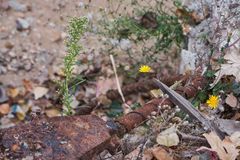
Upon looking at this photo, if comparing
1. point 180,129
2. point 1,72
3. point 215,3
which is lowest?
point 1,72

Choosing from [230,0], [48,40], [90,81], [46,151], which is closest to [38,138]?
[46,151]

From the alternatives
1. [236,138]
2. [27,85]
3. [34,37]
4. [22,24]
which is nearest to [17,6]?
[22,24]

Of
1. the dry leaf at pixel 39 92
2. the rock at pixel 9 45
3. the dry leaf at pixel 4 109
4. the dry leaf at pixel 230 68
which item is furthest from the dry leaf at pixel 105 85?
the dry leaf at pixel 230 68

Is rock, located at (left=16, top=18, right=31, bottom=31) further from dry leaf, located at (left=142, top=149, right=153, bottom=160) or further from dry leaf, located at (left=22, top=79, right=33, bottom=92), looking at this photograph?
dry leaf, located at (left=142, top=149, right=153, bottom=160)

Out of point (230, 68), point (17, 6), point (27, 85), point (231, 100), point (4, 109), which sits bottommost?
point (4, 109)

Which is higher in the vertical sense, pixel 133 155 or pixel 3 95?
pixel 133 155

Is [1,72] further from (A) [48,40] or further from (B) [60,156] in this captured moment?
(B) [60,156]

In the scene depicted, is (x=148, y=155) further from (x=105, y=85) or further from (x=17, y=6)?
(x=17, y=6)
